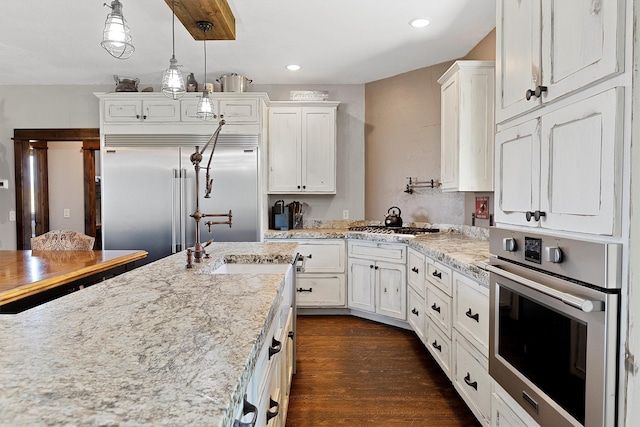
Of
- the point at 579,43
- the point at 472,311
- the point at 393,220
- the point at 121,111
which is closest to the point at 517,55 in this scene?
the point at 579,43

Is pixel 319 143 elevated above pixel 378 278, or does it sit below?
above

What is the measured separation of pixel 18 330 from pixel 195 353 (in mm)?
478

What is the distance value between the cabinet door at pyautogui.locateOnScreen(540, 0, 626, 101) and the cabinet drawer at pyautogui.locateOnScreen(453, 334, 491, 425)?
127 cm

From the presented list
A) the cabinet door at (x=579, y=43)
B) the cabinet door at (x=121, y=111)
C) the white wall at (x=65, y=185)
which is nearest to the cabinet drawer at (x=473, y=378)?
the cabinet door at (x=579, y=43)

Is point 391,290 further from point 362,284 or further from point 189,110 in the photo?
point 189,110

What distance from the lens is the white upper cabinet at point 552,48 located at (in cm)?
98

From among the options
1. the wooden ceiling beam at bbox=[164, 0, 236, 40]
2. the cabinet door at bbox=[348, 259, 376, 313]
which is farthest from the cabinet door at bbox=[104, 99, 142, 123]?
the cabinet door at bbox=[348, 259, 376, 313]

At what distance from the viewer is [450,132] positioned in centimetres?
310

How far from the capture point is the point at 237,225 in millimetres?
3848

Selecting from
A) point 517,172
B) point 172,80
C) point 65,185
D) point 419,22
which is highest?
point 419,22

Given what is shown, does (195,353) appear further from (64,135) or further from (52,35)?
(64,135)

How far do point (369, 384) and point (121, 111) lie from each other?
343cm

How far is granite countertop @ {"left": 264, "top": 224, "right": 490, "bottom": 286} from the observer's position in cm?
204

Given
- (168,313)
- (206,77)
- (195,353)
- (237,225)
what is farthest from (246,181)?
(195,353)
